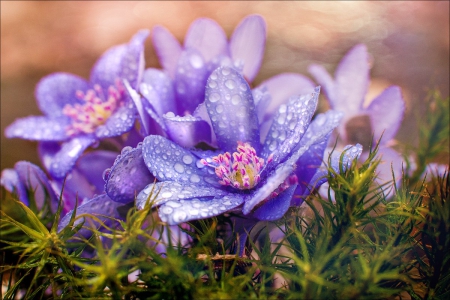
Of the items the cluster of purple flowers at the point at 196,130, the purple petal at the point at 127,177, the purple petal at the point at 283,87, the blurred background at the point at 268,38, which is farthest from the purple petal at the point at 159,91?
the blurred background at the point at 268,38

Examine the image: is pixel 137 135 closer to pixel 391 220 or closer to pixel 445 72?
pixel 391 220

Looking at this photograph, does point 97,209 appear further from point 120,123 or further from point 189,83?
point 189,83

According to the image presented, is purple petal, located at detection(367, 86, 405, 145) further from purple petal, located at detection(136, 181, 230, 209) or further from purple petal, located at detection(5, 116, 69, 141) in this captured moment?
purple petal, located at detection(5, 116, 69, 141)

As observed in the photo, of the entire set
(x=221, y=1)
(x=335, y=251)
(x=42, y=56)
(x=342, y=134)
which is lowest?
(x=335, y=251)

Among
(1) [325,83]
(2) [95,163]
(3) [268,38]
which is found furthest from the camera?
(3) [268,38]

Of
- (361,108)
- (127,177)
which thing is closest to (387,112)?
(361,108)

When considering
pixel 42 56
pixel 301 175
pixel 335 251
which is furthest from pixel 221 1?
pixel 335 251
